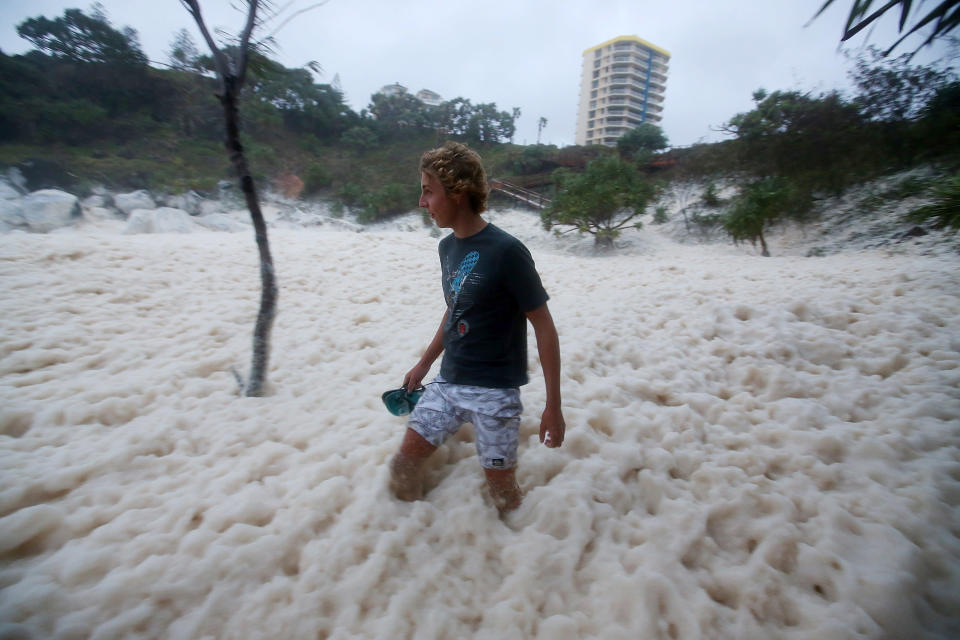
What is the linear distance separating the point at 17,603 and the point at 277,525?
2.45 ft

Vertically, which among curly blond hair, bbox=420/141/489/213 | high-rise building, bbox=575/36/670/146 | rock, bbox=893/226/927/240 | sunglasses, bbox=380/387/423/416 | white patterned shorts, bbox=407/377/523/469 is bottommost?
sunglasses, bbox=380/387/423/416

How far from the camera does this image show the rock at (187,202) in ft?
59.2

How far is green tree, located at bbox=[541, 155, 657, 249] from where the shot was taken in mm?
12289

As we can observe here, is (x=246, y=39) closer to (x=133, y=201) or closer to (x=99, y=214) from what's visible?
(x=99, y=214)

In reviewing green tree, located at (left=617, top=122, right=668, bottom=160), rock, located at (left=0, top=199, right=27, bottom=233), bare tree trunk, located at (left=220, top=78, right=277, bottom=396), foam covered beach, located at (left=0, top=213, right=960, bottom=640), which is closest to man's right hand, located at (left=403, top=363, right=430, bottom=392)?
foam covered beach, located at (left=0, top=213, right=960, bottom=640)

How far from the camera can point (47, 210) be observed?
44.3 ft

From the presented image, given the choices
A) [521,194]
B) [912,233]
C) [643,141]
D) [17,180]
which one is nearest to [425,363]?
[912,233]

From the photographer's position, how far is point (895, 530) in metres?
1.57

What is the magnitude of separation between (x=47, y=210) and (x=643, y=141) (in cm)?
2618

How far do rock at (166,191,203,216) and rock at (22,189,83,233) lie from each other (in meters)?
4.17

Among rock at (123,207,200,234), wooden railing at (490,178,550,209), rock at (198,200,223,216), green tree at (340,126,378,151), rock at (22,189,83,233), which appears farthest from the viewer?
green tree at (340,126,378,151)

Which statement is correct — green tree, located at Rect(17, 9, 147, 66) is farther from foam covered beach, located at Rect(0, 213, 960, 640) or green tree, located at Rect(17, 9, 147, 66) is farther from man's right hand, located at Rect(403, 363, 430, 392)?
man's right hand, located at Rect(403, 363, 430, 392)

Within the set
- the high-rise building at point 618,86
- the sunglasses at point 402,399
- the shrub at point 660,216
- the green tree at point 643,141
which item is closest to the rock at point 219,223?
the shrub at point 660,216

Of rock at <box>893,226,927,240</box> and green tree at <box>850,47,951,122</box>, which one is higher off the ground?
green tree at <box>850,47,951,122</box>
